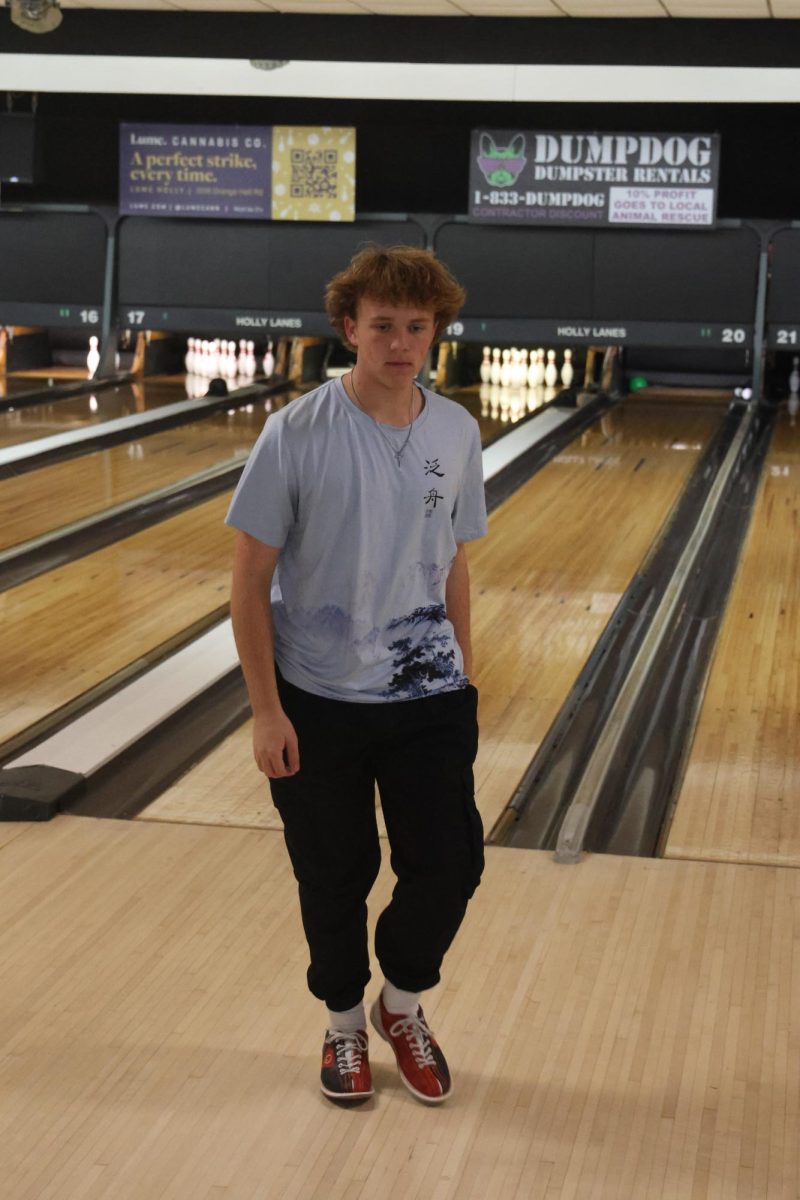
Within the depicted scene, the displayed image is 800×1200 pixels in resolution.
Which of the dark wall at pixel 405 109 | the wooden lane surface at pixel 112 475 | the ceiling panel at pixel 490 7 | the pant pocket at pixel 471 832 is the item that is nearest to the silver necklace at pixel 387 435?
the pant pocket at pixel 471 832

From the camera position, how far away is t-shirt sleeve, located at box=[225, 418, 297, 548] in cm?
191

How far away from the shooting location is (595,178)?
29.6ft

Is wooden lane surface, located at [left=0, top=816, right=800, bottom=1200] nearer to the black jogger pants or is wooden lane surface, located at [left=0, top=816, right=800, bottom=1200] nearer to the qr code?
the black jogger pants

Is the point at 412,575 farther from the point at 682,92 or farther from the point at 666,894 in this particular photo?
the point at 682,92

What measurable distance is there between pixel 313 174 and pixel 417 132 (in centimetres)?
86

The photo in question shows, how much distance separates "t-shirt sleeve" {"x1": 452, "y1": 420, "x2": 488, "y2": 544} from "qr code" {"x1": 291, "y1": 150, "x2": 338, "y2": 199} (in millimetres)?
7535

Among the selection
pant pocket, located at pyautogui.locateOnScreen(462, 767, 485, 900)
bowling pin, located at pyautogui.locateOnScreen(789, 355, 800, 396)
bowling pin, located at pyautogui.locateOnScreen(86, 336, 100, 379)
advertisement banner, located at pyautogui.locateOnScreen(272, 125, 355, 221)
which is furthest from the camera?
bowling pin, located at pyautogui.locateOnScreen(86, 336, 100, 379)

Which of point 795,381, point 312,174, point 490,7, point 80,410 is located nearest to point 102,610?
point 490,7

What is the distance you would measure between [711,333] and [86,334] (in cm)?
436

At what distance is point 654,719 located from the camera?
148 inches

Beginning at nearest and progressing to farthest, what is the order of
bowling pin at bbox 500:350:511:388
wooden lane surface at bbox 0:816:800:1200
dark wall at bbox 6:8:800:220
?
wooden lane surface at bbox 0:816:800:1200
dark wall at bbox 6:8:800:220
bowling pin at bbox 500:350:511:388

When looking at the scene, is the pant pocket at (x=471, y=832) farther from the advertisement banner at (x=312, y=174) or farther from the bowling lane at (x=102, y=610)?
the advertisement banner at (x=312, y=174)

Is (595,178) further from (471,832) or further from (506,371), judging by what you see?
(471,832)

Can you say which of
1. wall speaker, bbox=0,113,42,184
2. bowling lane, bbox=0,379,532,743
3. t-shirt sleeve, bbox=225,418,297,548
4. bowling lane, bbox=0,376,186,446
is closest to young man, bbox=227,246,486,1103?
t-shirt sleeve, bbox=225,418,297,548
